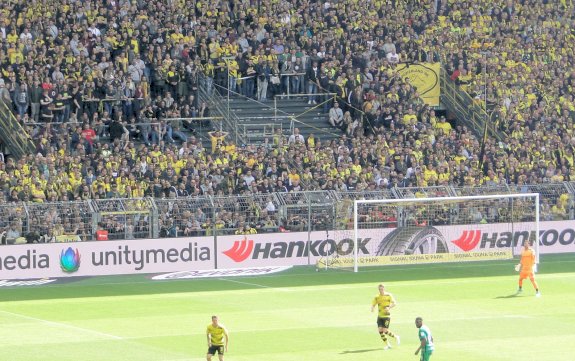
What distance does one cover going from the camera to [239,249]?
139ft

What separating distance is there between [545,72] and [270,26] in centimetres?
1253

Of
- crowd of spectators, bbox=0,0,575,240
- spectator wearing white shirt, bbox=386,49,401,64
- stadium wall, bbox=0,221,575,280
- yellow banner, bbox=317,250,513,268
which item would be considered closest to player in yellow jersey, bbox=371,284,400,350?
stadium wall, bbox=0,221,575,280

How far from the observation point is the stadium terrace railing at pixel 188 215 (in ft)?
130

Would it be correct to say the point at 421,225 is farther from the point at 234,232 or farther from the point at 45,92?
the point at 45,92

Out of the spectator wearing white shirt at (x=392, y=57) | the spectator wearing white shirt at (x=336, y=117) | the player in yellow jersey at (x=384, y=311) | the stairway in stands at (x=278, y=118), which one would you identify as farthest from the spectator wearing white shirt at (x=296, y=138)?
the player in yellow jersey at (x=384, y=311)

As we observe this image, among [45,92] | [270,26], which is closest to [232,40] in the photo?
[270,26]

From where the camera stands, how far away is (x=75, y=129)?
1820 inches

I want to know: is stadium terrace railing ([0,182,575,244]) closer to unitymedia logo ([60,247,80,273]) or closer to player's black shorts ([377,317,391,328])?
unitymedia logo ([60,247,80,273])

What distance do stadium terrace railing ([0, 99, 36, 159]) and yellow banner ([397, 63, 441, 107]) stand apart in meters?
16.9

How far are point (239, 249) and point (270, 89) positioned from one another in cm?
1193

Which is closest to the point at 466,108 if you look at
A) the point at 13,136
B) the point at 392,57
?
the point at 392,57

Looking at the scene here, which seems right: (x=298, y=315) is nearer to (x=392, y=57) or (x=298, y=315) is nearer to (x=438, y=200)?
(x=438, y=200)

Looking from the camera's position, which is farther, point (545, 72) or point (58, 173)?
point (545, 72)

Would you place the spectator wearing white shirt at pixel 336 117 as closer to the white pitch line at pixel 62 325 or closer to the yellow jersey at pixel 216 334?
the white pitch line at pixel 62 325
